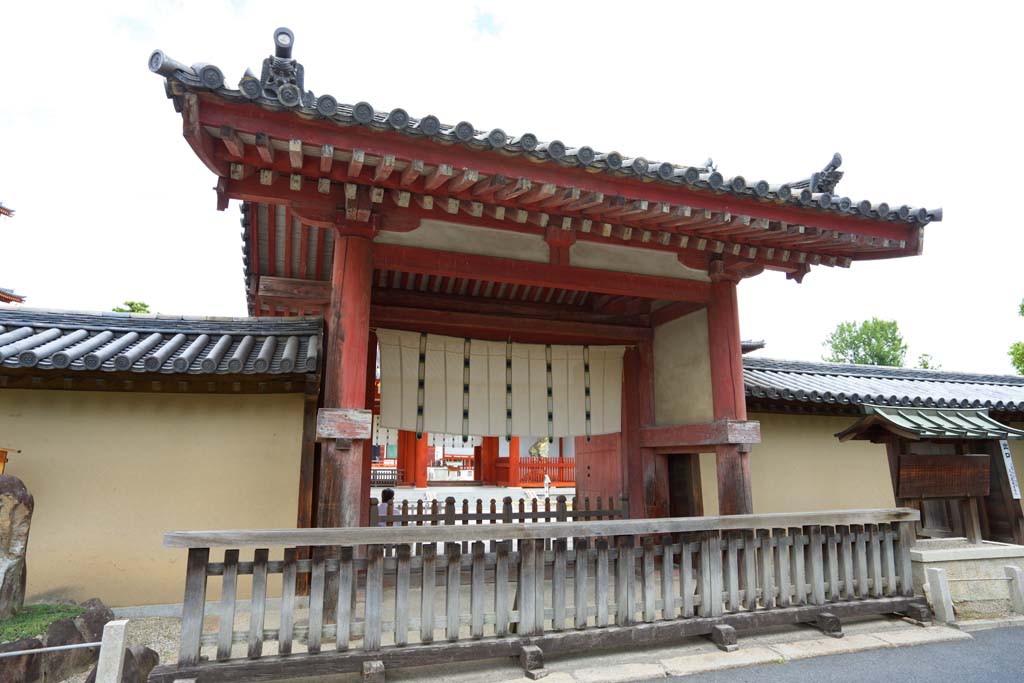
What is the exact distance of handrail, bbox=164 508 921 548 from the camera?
3525 millimetres

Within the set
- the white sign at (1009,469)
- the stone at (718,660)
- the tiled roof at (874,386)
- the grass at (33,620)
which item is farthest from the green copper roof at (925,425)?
the grass at (33,620)

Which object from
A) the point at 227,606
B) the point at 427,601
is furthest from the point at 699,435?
the point at 227,606

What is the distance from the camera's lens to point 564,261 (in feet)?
18.0

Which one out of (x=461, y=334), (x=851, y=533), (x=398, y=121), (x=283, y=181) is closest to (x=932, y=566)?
(x=851, y=533)

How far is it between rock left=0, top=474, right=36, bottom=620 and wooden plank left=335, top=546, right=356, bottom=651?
2.54m

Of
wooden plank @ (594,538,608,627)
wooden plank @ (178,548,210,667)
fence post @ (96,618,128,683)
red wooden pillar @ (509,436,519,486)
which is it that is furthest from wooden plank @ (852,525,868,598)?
red wooden pillar @ (509,436,519,486)

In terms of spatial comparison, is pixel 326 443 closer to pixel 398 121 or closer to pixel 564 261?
pixel 398 121

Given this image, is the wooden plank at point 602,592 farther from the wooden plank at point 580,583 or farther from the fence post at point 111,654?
the fence post at point 111,654

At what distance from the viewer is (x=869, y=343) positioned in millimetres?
43500

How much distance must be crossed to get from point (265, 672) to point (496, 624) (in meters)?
1.53

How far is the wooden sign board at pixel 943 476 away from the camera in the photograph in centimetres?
541

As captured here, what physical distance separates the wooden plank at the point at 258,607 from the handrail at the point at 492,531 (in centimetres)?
11

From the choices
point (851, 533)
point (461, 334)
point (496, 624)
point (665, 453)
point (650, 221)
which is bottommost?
point (496, 624)

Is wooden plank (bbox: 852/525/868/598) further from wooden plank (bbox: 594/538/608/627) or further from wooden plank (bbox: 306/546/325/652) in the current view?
wooden plank (bbox: 306/546/325/652)
